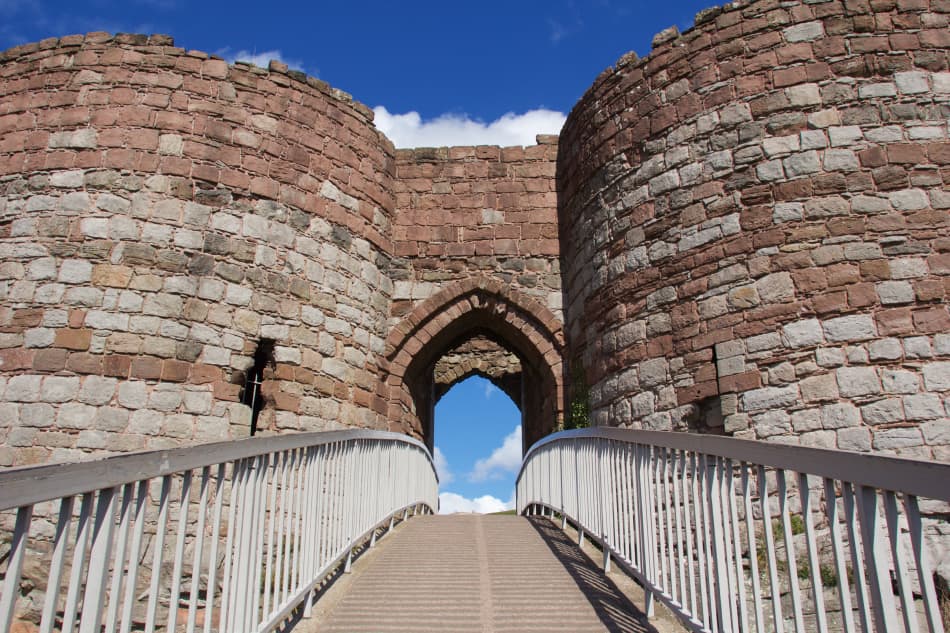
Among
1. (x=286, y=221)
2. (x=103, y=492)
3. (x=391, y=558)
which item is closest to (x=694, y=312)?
(x=391, y=558)

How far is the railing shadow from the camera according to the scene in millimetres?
3809

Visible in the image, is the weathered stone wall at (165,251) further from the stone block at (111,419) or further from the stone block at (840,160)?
the stone block at (840,160)

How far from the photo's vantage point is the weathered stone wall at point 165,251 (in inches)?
304

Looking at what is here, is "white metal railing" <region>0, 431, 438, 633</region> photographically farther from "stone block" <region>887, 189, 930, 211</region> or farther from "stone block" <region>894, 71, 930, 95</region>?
"stone block" <region>894, 71, 930, 95</region>

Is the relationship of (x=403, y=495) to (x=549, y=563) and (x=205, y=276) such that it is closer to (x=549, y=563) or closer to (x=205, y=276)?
(x=549, y=563)

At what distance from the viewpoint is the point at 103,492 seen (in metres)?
2.28

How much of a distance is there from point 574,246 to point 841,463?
8184mm

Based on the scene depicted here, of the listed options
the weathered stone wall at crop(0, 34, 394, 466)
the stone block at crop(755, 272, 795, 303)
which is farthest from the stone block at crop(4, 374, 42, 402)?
the stone block at crop(755, 272, 795, 303)

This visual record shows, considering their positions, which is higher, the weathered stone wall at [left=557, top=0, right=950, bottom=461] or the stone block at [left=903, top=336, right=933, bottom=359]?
the weathered stone wall at [left=557, top=0, right=950, bottom=461]

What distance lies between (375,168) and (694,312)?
5.27 meters

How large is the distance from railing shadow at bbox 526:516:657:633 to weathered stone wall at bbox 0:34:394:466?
4245 millimetres

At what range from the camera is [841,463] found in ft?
7.46

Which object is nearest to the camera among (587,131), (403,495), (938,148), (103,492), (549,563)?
(103,492)

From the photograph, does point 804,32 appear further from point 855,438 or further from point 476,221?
point 476,221
